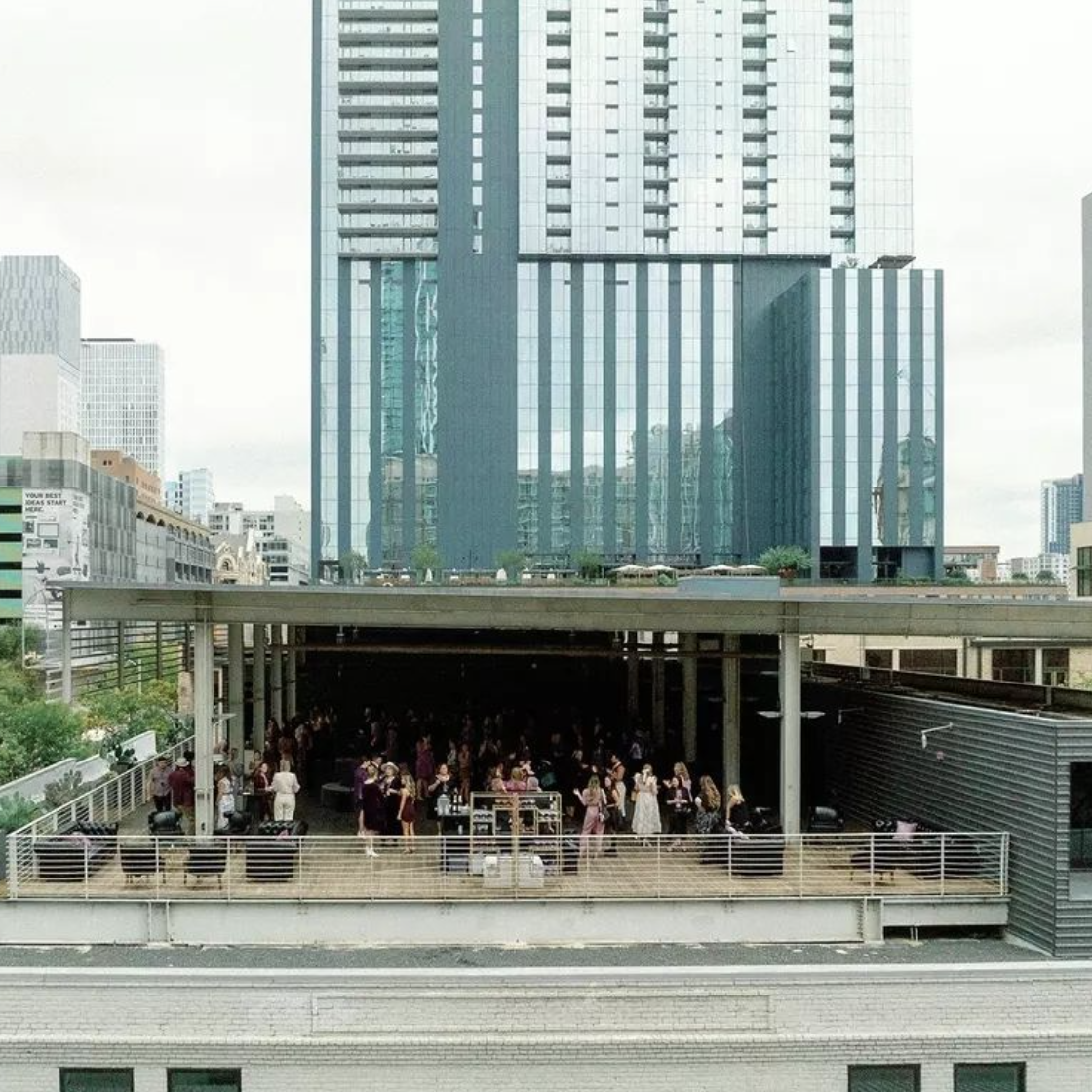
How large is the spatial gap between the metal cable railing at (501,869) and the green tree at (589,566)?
61039mm

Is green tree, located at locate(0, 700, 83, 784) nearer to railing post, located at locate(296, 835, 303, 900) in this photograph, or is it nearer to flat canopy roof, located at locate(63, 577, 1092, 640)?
flat canopy roof, located at locate(63, 577, 1092, 640)

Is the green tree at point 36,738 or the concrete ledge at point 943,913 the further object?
the green tree at point 36,738

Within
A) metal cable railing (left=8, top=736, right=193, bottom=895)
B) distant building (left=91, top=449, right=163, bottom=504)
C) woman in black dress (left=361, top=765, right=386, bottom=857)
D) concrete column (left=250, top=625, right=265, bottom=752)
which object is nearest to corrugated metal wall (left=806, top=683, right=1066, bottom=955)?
woman in black dress (left=361, top=765, right=386, bottom=857)

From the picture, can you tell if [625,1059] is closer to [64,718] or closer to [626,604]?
[626,604]

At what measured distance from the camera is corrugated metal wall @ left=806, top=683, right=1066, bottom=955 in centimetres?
1311

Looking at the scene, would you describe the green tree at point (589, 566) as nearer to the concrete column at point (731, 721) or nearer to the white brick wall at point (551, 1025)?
the concrete column at point (731, 721)

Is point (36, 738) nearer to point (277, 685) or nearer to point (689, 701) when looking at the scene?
point (277, 685)

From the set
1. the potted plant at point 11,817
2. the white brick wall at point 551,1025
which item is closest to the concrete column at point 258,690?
the potted plant at point 11,817

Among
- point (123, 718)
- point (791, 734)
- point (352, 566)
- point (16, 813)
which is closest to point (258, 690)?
point (16, 813)

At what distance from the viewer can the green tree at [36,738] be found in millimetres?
23203

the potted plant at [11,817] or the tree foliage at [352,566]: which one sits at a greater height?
the tree foliage at [352,566]

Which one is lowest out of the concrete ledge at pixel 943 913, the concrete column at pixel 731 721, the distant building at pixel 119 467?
the concrete ledge at pixel 943 913

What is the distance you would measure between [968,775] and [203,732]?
35.7ft

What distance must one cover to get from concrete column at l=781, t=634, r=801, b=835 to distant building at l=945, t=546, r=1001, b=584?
5759cm
